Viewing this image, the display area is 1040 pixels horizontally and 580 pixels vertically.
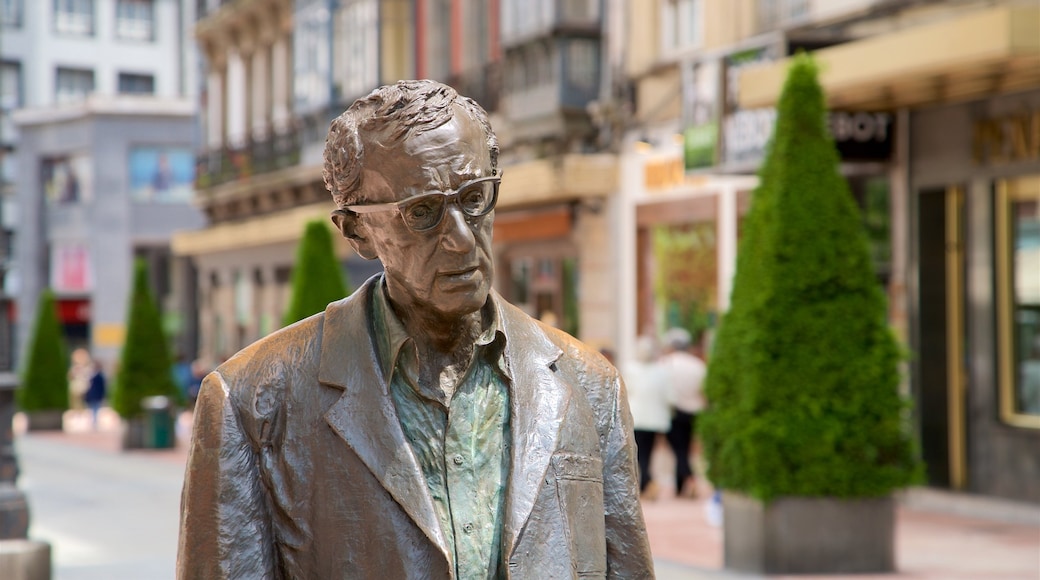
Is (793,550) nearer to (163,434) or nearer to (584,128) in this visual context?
(584,128)

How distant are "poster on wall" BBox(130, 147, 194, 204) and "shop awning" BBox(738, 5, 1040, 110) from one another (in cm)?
3947

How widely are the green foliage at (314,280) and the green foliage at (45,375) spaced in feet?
40.7

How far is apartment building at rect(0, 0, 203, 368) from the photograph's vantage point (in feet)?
171

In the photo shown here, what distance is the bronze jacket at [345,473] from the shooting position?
212cm

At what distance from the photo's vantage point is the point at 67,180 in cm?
5441

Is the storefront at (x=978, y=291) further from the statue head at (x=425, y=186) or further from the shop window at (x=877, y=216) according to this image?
the statue head at (x=425, y=186)

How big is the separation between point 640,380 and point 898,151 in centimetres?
344

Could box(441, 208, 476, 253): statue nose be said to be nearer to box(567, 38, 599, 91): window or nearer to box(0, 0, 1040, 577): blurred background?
box(0, 0, 1040, 577): blurred background

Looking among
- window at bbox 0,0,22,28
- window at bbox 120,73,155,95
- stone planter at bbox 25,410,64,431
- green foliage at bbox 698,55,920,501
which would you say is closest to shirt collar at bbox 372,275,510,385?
green foliage at bbox 698,55,920,501

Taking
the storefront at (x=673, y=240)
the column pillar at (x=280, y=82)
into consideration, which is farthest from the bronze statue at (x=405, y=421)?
the column pillar at (x=280, y=82)

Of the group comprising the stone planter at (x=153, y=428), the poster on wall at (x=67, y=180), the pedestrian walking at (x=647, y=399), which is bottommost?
the stone planter at (x=153, y=428)

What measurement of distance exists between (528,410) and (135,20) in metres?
59.3

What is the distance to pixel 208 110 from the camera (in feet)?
138

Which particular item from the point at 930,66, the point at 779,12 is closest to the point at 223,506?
the point at 930,66
